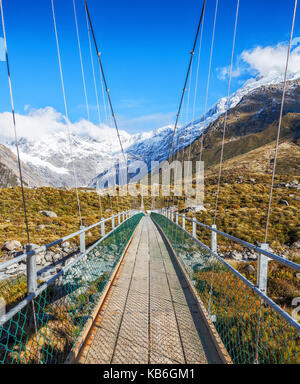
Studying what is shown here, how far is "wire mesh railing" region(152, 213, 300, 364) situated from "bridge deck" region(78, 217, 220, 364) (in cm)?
25

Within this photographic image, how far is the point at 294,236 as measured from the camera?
14625 millimetres

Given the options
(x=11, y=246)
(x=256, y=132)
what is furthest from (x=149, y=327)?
(x=256, y=132)

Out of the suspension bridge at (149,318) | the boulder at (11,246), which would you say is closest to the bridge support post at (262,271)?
the suspension bridge at (149,318)

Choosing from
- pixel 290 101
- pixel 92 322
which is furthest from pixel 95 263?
pixel 290 101

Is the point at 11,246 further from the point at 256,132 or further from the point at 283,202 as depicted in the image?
the point at 256,132

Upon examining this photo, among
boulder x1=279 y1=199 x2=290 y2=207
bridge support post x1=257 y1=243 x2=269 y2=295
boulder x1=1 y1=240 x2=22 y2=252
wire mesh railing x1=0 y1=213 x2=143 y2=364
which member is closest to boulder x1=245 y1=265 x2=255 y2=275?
wire mesh railing x1=0 y1=213 x2=143 y2=364

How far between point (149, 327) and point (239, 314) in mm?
1147

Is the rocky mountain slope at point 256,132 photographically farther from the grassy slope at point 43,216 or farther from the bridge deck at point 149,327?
the bridge deck at point 149,327

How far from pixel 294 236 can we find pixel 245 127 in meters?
178

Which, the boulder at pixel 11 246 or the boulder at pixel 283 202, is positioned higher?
the boulder at pixel 283 202

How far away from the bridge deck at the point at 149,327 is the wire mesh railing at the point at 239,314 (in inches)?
9.7

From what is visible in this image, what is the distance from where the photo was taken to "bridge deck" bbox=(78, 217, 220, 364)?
2.74m

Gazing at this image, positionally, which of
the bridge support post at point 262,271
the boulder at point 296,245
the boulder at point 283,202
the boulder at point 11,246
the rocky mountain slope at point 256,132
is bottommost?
the boulder at point 296,245

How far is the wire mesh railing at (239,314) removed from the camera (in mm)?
2256
